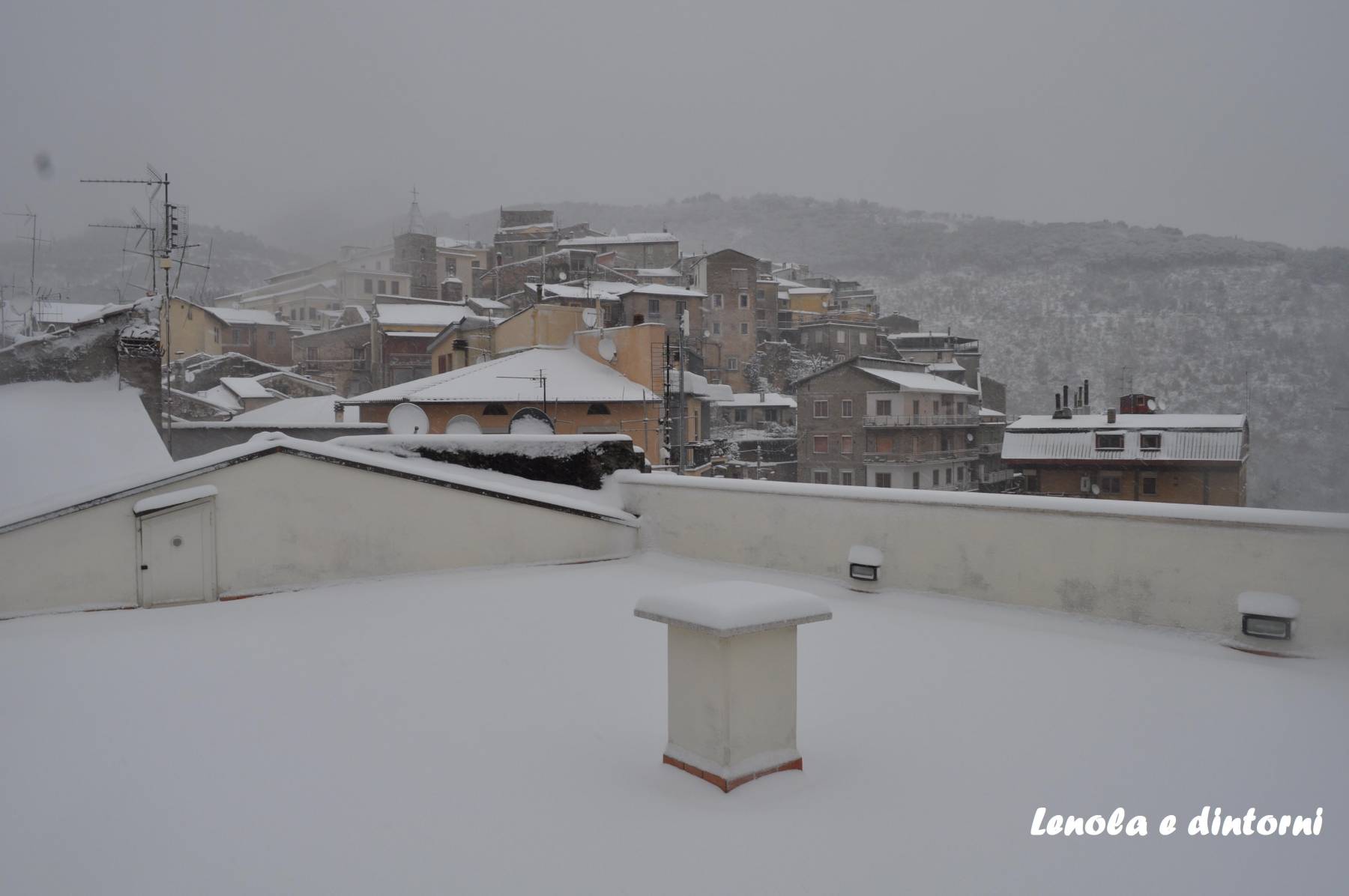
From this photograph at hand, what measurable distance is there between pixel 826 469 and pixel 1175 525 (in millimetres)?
38012

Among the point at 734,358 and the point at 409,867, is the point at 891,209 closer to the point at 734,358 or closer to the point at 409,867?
the point at 734,358

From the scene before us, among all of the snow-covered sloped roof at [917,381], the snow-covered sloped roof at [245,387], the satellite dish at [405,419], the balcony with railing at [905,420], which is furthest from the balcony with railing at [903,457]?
the satellite dish at [405,419]

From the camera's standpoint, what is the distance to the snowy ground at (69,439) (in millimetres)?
8633

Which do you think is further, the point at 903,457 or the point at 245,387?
the point at 903,457

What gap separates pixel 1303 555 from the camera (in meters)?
5.13

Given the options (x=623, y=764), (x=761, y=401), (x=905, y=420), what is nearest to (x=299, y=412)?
(x=761, y=401)

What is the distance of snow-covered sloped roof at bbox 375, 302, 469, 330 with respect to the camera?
47.0 meters

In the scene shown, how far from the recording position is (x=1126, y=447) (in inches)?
1044

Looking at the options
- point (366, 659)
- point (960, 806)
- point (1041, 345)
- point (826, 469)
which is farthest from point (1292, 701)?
point (1041, 345)

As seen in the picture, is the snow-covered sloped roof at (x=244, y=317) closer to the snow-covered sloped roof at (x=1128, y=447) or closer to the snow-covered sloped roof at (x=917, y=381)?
the snow-covered sloped roof at (x=917, y=381)

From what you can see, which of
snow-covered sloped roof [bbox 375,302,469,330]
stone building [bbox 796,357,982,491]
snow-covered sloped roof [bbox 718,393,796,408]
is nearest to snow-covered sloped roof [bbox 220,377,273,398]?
snow-covered sloped roof [bbox 375,302,469,330]

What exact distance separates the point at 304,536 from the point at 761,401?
138 feet

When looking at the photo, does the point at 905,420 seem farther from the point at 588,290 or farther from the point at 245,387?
the point at 245,387

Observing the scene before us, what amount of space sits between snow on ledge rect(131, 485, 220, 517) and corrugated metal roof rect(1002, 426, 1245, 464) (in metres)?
24.9
